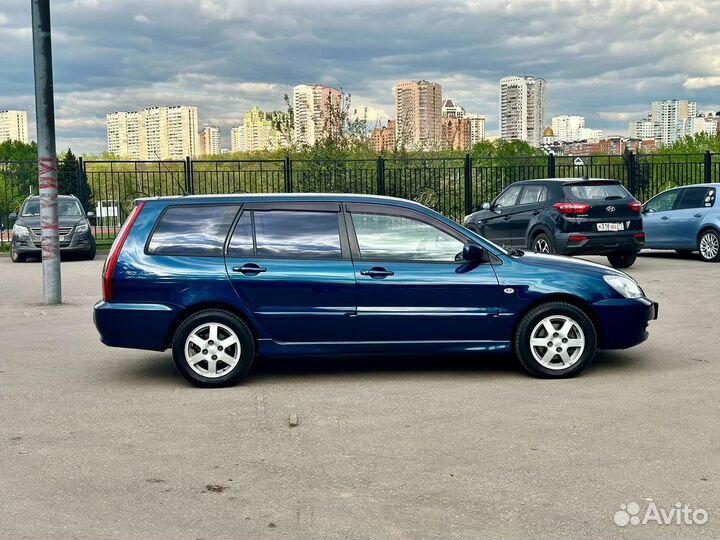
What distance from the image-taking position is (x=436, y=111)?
3708 inches

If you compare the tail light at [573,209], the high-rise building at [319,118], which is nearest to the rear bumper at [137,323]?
the tail light at [573,209]

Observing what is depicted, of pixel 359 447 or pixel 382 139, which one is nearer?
pixel 359 447

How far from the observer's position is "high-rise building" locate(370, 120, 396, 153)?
31.4 meters

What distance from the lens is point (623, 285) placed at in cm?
772

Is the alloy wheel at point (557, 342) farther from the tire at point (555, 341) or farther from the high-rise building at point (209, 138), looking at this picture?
the high-rise building at point (209, 138)

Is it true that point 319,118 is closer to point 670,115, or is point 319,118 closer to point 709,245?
point 709,245

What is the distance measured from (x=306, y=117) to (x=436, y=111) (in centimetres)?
6255

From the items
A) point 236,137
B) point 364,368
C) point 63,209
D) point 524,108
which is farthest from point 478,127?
point 364,368

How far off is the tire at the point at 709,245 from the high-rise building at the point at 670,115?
166015mm

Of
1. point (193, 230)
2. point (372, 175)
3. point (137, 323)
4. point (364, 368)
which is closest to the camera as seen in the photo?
point (137, 323)

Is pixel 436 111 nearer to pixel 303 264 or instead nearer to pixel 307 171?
pixel 307 171

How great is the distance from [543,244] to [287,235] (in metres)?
9.77

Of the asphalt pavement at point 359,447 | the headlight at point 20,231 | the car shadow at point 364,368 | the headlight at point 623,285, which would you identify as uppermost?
the headlight at point 20,231

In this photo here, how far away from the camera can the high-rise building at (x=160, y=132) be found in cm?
12331
